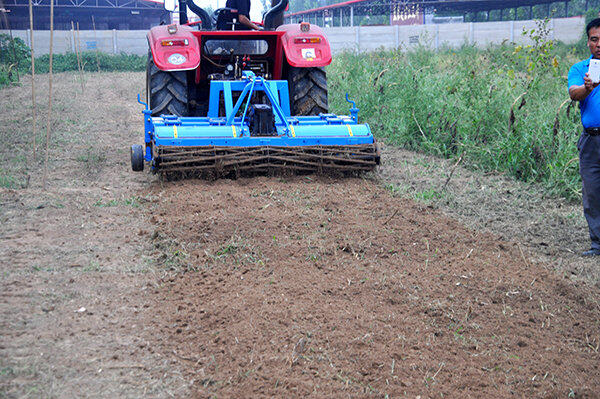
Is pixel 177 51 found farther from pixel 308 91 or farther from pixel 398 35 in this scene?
pixel 398 35

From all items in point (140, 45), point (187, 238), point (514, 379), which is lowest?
point (514, 379)

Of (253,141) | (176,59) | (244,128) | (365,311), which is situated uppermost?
(176,59)

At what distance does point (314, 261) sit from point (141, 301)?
104 cm

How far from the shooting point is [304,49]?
655cm

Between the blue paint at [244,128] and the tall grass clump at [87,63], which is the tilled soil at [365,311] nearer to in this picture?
the blue paint at [244,128]

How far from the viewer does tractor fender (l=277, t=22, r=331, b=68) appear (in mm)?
6477

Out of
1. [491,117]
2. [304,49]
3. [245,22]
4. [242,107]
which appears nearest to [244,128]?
[242,107]

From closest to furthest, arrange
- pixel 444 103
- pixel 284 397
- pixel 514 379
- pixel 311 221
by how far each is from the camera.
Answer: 1. pixel 284 397
2. pixel 514 379
3. pixel 311 221
4. pixel 444 103

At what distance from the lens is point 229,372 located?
2.52 metres

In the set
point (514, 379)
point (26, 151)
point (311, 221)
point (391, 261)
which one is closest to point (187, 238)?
point (311, 221)

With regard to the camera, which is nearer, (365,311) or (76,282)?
(365,311)

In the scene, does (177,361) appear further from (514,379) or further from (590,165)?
(590,165)

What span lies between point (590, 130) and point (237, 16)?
4027 millimetres

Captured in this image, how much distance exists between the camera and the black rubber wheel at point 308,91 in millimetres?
6762
